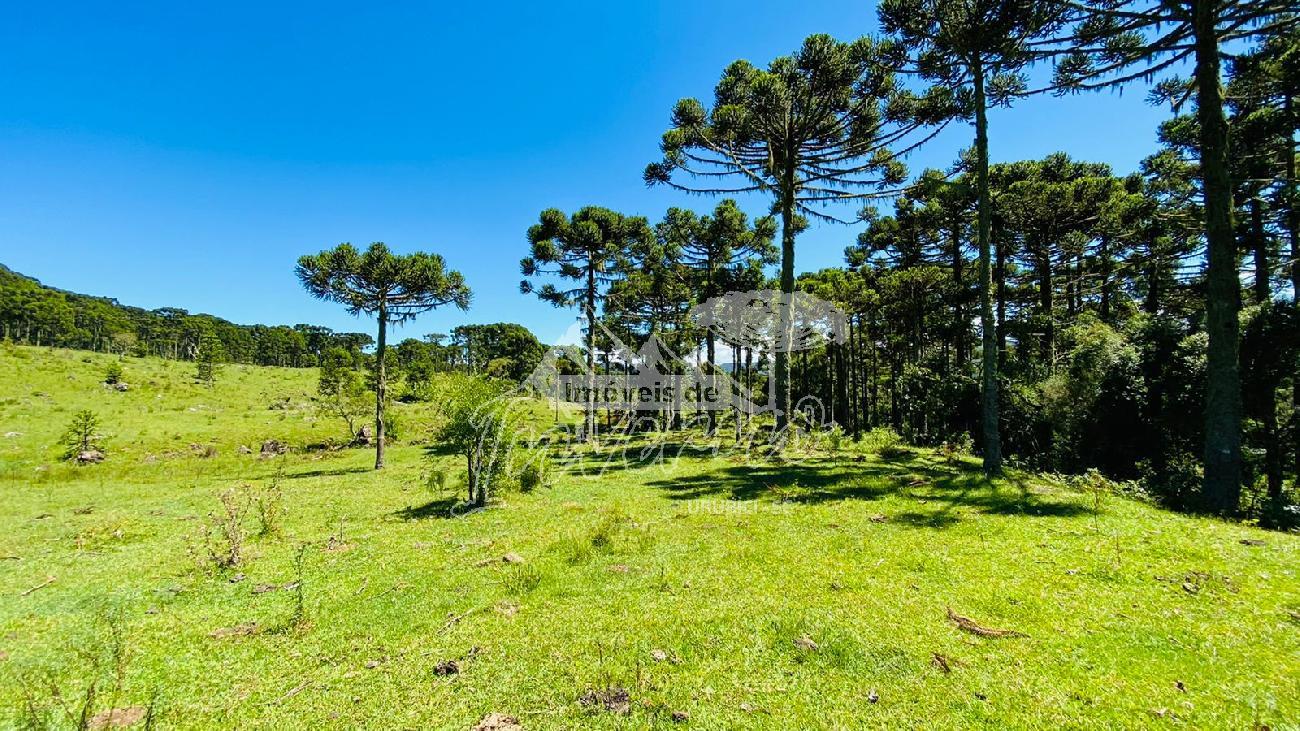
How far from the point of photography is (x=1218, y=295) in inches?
362

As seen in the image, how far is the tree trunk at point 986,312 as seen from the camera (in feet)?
39.3

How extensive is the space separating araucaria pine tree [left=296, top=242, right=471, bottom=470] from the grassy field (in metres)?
12.4

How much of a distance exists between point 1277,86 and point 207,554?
105 ft

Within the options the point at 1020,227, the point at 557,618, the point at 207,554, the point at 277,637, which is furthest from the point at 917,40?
the point at 207,554

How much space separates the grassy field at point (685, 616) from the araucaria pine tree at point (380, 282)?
12.4 metres

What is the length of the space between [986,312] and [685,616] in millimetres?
11714

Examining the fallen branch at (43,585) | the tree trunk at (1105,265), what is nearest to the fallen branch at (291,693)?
the fallen branch at (43,585)

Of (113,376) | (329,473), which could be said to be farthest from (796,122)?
(113,376)

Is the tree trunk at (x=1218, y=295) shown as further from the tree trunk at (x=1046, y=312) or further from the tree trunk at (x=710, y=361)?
the tree trunk at (x=710, y=361)

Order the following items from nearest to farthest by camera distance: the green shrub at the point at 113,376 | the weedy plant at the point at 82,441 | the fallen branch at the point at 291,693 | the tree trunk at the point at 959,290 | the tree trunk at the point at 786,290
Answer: the fallen branch at the point at 291,693
the tree trunk at the point at 786,290
the weedy plant at the point at 82,441
the tree trunk at the point at 959,290
the green shrub at the point at 113,376

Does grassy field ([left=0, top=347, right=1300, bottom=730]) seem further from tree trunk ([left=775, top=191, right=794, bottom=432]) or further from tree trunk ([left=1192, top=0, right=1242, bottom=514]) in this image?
tree trunk ([left=775, top=191, right=794, bottom=432])

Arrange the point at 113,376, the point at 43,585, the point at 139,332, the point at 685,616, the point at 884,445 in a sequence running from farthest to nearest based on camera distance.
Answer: the point at 139,332
the point at 113,376
the point at 884,445
the point at 43,585
the point at 685,616

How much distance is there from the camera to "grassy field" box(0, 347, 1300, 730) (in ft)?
12.4

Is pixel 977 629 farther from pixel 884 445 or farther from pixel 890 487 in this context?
pixel 884 445
